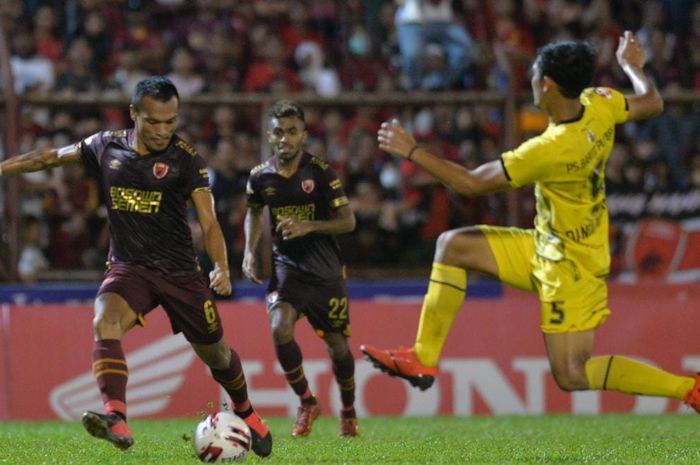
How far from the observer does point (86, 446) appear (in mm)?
8648

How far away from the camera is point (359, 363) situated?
42.3 ft

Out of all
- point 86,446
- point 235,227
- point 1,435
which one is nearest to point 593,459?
point 86,446

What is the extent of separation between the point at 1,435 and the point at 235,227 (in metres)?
3.85

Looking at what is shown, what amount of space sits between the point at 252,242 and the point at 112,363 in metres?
2.75

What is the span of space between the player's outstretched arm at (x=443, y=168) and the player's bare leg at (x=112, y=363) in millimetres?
1707

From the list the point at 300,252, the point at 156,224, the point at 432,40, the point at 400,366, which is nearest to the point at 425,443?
the point at 400,366

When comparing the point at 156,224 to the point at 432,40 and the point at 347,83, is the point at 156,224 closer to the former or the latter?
the point at 432,40

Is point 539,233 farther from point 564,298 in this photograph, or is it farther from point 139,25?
point 139,25

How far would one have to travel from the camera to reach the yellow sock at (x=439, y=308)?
8273 millimetres

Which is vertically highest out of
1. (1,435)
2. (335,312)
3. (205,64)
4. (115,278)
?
(205,64)

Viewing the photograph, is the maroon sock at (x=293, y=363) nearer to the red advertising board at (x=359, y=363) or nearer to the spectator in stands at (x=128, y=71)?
the red advertising board at (x=359, y=363)

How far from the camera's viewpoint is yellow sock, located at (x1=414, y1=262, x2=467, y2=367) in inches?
326

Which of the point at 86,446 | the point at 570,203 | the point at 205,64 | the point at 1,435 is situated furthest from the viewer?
the point at 205,64

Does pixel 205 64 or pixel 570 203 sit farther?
pixel 205 64
